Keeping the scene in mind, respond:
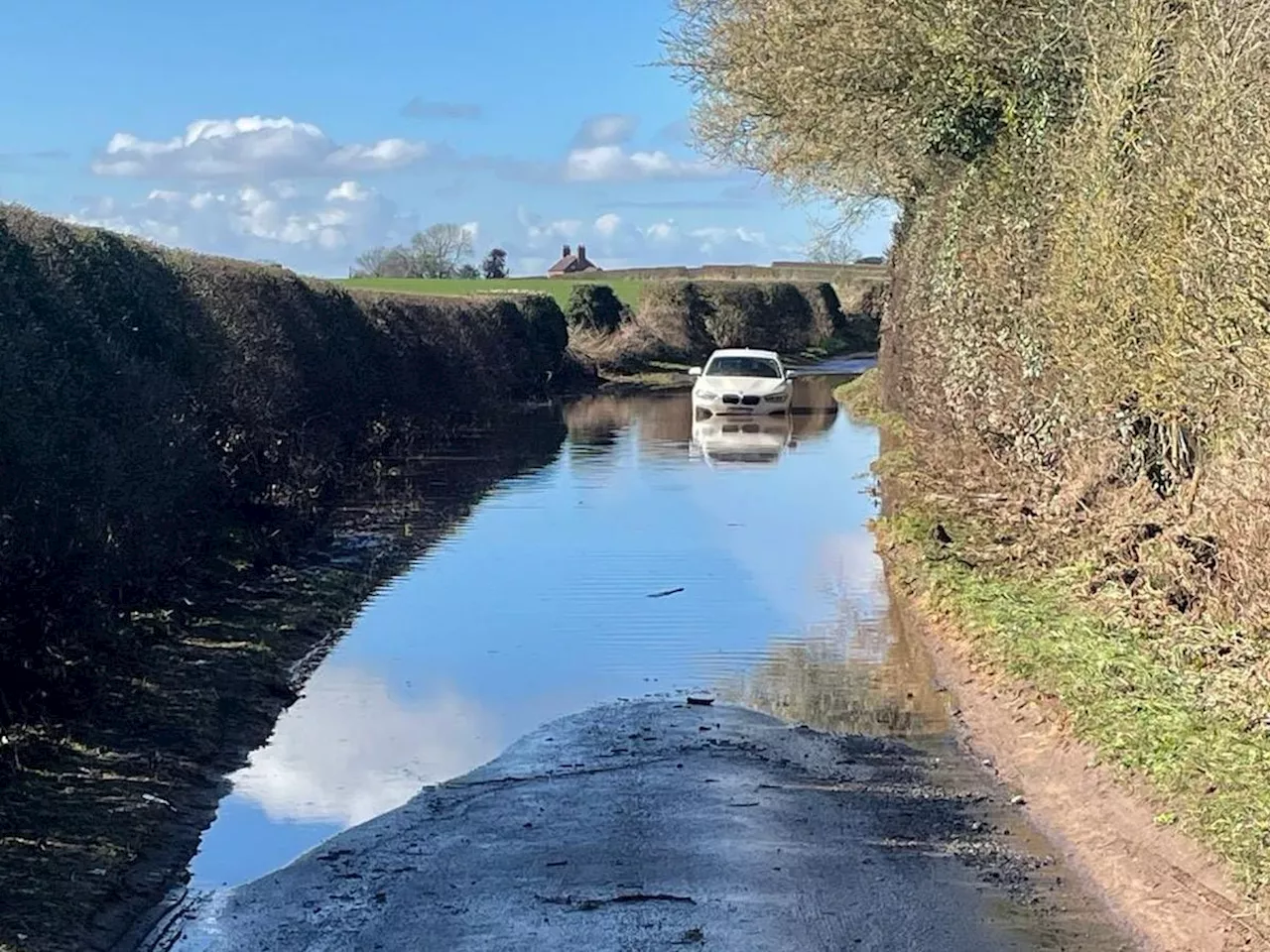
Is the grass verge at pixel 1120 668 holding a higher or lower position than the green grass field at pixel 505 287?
lower

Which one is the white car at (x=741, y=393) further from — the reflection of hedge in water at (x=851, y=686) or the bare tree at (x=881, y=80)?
the reflection of hedge in water at (x=851, y=686)

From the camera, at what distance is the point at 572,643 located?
12.9 m

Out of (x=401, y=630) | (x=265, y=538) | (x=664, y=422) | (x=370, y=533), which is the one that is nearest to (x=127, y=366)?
(x=401, y=630)

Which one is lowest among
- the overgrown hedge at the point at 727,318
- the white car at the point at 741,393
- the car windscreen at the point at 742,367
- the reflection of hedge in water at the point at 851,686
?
the reflection of hedge in water at the point at 851,686

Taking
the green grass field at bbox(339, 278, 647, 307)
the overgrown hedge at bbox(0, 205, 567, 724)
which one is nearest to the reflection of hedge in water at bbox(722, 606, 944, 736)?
the overgrown hedge at bbox(0, 205, 567, 724)

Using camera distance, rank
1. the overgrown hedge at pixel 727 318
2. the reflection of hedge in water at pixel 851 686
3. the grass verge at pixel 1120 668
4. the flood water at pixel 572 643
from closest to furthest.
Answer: the grass verge at pixel 1120 668, the flood water at pixel 572 643, the reflection of hedge in water at pixel 851 686, the overgrown hedge at pixel 727 318

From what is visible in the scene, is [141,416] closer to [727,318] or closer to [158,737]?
[158,737]

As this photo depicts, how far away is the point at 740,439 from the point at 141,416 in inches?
760

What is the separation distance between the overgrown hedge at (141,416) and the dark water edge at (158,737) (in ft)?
1.13

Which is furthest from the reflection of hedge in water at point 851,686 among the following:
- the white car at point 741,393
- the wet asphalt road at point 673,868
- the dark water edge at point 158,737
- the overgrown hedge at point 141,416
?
the white car at point 741,393

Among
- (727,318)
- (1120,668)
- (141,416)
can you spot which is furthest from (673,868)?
(727,318)

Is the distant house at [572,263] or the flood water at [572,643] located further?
the distant house at [572,263]

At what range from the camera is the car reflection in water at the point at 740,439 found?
26.8 m

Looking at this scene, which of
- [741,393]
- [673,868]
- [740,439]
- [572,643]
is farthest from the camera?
[741,393]
